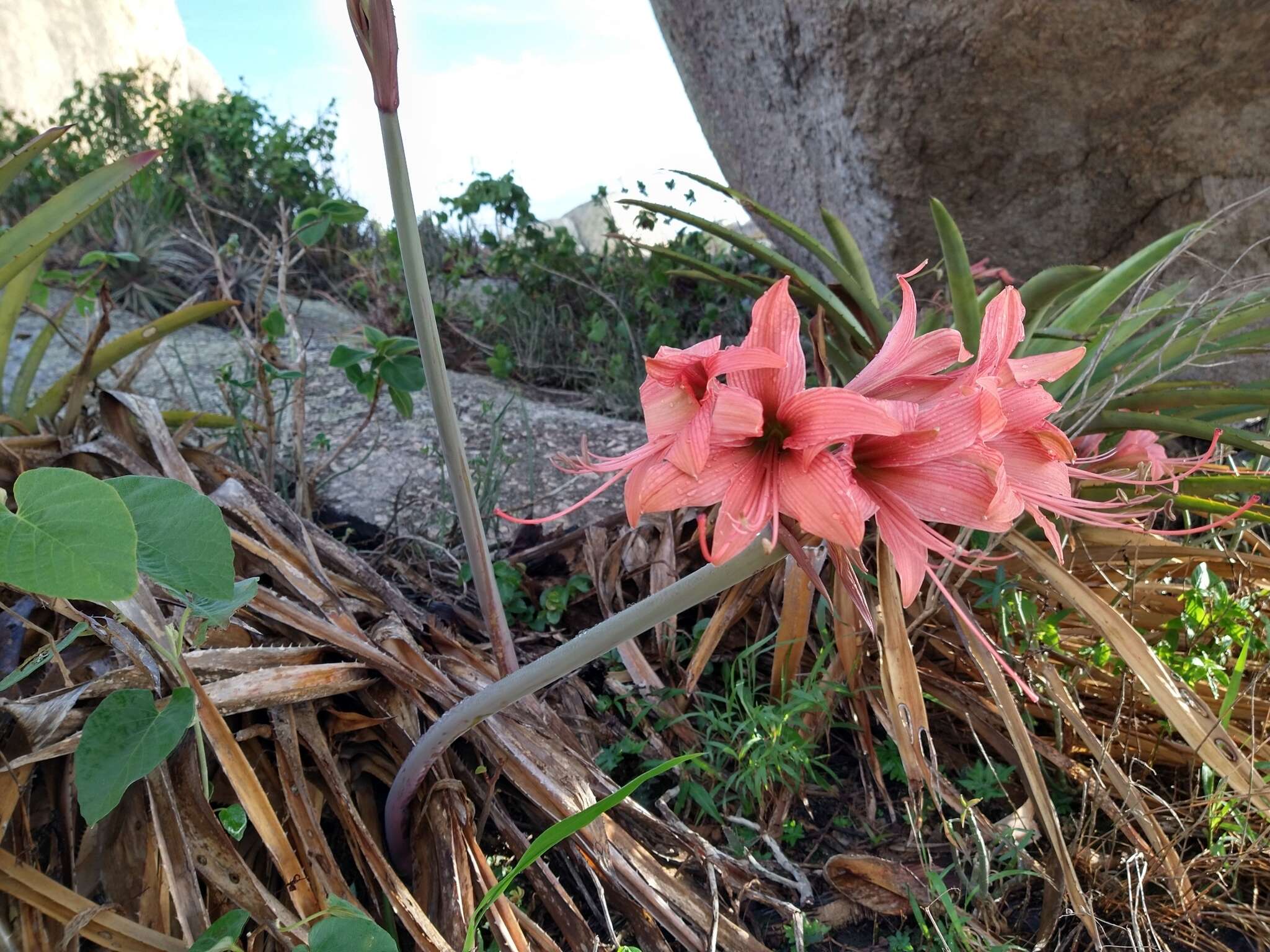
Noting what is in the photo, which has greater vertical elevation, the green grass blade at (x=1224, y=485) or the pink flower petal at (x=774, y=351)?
the pink flower petal at (x=774, y=351)

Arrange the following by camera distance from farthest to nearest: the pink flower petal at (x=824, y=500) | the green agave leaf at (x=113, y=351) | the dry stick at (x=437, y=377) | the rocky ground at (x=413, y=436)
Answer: the rocky ground at (x=413, y=436) → the green agave leaf at (x=113, y=351) → the dry stick at (x=437, y=377) → the pink flower petal at (x=824, y=500)

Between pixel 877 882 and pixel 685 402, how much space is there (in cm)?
104

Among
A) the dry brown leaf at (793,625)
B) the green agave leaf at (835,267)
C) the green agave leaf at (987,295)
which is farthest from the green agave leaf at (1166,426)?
the dry brown leaf at (793,625)

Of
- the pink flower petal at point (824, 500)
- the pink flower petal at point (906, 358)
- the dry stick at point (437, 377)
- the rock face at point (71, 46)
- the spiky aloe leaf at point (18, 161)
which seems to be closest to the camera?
the pink flower petal at point (824, 500)

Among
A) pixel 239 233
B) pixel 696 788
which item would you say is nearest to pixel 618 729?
pixel 696 788

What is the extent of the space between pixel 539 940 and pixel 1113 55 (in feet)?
9.43

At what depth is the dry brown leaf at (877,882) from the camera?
1.38 metres

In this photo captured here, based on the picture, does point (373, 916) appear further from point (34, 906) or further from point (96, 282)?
point (96, 282)

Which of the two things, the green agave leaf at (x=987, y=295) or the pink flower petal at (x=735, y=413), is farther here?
the green agave leaf at (x=987, y=295)

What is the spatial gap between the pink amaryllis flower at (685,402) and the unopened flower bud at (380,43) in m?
0.47

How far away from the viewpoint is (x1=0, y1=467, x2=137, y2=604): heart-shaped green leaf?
76cm

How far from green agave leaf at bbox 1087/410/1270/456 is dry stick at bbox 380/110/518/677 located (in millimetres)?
Result: 1330

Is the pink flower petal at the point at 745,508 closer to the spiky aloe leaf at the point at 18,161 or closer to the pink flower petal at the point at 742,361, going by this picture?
the pink flower petal at the point at 742,361

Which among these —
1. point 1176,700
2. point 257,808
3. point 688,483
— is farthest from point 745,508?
point 1176,700
